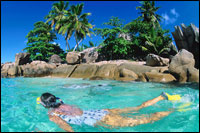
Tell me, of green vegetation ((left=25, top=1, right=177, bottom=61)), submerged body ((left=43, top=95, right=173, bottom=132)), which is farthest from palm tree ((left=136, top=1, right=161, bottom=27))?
submerged body ((left=43, top=95, right=173, bottom=132))

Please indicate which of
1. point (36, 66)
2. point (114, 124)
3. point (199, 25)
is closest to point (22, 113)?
point (114, 124)

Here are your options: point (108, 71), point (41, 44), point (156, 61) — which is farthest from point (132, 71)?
point (41, 44)

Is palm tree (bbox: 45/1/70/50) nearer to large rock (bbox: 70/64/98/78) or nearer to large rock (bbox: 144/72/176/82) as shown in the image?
large rock (bbox: 70/64/98/78)

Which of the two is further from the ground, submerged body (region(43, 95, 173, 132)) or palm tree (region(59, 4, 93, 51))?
palm tree (region(59, 4, 93, 51))

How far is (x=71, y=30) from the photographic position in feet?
85.4

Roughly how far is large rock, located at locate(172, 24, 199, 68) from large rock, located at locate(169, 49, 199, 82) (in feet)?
9.83

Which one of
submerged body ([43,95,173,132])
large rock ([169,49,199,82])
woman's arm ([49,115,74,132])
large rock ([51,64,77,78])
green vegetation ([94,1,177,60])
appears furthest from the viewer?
green vegetation ([94,1,177,60])

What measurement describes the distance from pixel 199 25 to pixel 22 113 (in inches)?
502

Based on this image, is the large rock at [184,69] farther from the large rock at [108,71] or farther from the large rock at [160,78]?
the large rock at [108,71]

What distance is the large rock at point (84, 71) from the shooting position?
13680 mm

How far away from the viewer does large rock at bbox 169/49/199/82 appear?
8.24 m

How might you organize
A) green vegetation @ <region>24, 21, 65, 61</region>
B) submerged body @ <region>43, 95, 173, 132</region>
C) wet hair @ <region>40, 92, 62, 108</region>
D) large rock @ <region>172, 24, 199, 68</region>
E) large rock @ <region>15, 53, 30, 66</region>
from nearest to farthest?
1. submerged body @ <region>43, 95, 173, 132</region>
2. wet hair @ <region>40, 92, 62, 108</region>
3. large rock @ <region>172, 24, 199, 68</region>
4. large rock @ <region>15, 53, 30, 66</region>
5. green vegetation @ <region>24, 21, 65, 61</region>

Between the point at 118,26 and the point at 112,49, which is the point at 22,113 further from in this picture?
the point at 118,26

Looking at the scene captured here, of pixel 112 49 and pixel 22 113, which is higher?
pixel 112 49
